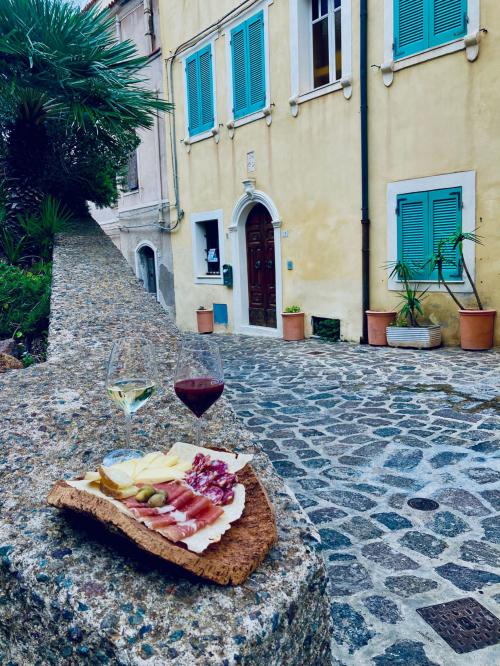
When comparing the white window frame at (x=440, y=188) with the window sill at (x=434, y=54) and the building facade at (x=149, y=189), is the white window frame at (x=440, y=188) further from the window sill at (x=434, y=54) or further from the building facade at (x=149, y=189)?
the building facade at (x=149, y=189)

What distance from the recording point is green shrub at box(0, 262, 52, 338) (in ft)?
15.1

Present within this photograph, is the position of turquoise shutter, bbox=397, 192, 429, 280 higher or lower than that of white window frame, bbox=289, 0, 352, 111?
lower

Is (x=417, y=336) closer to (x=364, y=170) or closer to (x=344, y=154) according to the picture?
(x=364, y=170)

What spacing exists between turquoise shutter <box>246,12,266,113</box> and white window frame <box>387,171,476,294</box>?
3.80 m

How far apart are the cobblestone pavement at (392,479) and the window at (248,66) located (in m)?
6.40

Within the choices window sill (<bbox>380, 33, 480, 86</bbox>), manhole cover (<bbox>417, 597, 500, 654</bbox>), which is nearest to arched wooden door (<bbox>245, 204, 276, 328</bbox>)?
window sill (<bbox>380, 33, 480, 86</bbox>)

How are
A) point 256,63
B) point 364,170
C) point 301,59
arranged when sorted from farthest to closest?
point 256,63, point 301,59, point 364,170

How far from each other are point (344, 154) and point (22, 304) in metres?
6.53

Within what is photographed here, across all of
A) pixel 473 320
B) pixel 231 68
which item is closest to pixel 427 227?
pixel 473 320

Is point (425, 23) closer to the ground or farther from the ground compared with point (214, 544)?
farther from the ground

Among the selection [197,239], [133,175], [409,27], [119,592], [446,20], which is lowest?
[119,592]

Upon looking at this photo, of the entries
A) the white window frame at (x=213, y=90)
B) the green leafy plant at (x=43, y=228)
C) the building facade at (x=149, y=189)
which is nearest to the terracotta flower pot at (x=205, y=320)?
the building facade at (x=149, y=189)

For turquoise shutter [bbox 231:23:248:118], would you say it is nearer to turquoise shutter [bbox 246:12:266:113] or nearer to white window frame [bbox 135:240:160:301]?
turquoise shutter [bbox 246:12:266:113]

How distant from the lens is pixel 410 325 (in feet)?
27.7
